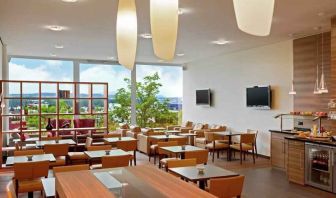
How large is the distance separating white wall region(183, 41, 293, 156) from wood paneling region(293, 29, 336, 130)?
28cm

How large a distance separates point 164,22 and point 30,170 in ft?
11.9

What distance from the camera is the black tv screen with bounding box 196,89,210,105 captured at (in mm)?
11508

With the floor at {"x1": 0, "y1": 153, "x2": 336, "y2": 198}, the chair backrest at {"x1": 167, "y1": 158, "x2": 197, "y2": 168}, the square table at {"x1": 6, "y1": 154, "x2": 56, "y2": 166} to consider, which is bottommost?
the floor at {"x1": 0, "y1": 153, "x2": 336, "y2": 198}

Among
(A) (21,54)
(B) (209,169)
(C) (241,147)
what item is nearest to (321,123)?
(C) (241,147)

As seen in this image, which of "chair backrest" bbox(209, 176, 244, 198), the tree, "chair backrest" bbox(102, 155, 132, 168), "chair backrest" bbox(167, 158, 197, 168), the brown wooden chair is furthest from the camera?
the tree

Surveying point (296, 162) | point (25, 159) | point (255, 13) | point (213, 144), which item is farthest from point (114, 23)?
point (255, 13)

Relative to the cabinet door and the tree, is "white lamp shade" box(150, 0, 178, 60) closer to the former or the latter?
the cabinet door

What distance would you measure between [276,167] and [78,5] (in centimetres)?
555

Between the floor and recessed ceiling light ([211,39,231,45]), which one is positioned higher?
recessed ceiling light ([211,39,231,45])

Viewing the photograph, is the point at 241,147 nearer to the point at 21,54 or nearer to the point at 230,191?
the point at 230,191

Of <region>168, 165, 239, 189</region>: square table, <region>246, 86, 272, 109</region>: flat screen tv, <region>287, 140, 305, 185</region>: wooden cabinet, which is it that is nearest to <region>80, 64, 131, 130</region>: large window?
<region>246, 86, 272, 109</region>: flat screen tv

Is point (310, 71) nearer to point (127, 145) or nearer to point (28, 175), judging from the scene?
point (127, 145)

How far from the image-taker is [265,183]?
6180mm

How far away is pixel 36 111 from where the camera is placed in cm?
869
